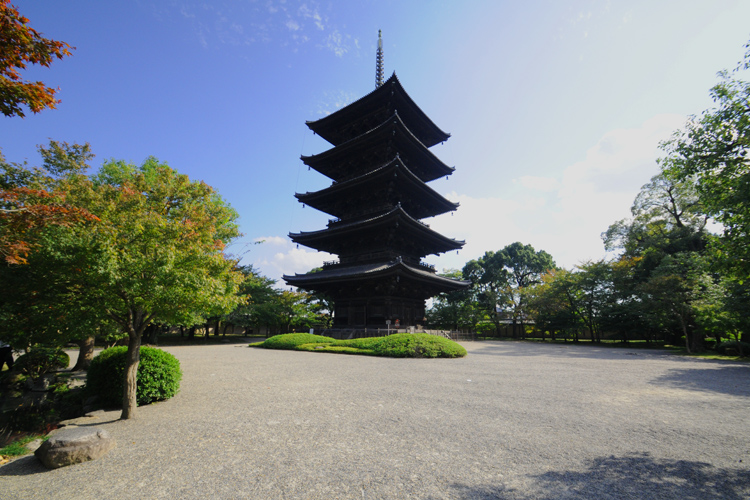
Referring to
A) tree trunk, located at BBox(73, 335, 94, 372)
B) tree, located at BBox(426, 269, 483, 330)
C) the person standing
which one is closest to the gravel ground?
tree trunk, located at BBox(73, 335, 94, 372)

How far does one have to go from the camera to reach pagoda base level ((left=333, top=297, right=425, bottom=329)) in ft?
72.1

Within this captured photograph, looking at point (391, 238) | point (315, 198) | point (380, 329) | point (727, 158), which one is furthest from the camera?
point (315, 198)

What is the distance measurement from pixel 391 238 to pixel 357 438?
721 inches

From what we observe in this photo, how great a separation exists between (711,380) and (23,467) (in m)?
16.9

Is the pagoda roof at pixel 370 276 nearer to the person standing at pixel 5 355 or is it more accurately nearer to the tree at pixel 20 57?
the person standing at pixel 5 355

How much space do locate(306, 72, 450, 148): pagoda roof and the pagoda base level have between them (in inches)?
620

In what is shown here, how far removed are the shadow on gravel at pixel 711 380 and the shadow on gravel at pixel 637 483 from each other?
6.64 metres

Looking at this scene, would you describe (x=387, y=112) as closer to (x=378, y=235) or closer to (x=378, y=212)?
(x=378, y=212)

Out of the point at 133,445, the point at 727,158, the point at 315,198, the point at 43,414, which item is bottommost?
the point at 43,414

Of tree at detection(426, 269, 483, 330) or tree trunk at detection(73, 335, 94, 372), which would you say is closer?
tree trunk at detection(73, 335, 94, 372)

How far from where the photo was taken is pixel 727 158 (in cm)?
778

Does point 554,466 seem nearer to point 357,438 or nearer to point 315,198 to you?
point 357,438

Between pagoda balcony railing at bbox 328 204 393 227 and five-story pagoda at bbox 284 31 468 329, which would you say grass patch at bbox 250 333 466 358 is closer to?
five-story pagoda at bbox 284 31 468 329

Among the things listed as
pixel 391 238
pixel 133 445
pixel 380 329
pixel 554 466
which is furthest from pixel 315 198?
pixel 554 466
